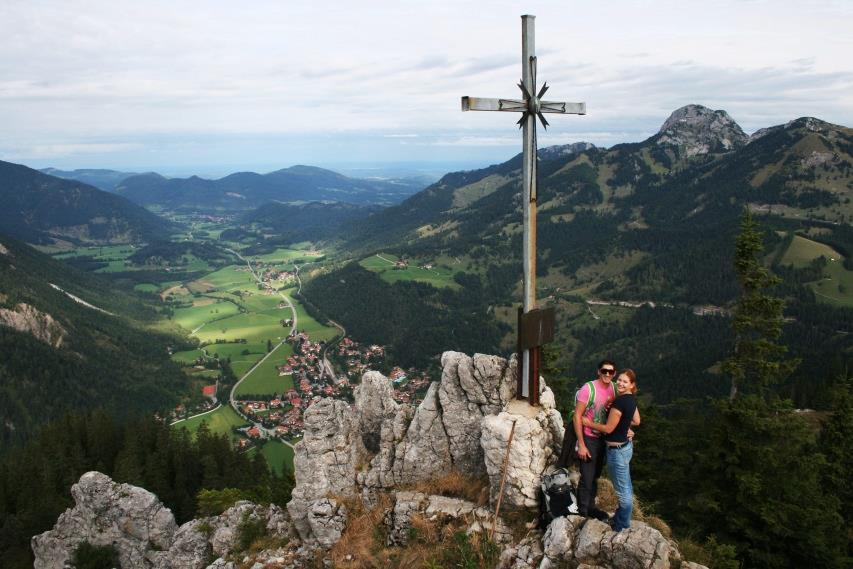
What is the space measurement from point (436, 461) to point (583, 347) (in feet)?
571

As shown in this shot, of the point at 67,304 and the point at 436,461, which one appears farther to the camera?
the point at 67,304

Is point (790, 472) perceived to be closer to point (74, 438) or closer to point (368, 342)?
point (74, 438)

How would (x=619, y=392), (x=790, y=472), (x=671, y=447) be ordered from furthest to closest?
(x=671, y=447) < (x=790, y=472) < (x=619, y=392)

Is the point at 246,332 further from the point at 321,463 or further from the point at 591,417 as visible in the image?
the point at 591,417

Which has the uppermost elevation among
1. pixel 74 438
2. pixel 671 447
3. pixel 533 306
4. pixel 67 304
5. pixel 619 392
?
pixel 533 306

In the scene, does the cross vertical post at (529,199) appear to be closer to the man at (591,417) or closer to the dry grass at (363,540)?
the man at (591,417)

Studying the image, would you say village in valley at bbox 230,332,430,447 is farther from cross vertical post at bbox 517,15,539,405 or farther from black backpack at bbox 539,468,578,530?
black backpack at bbox 539,468,578,530

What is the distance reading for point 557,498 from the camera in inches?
493

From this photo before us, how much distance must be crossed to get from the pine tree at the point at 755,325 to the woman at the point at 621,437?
1255 centimetres

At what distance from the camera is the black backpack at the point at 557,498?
1246 centimetres

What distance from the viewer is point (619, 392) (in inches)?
472

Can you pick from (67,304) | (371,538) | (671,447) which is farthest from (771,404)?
(67,304)

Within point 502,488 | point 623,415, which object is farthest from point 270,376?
point 623,415

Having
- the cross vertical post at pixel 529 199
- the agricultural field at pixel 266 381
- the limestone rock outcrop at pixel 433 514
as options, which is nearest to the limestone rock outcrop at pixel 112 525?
the limestone rock outcrop at pixel 433 514
